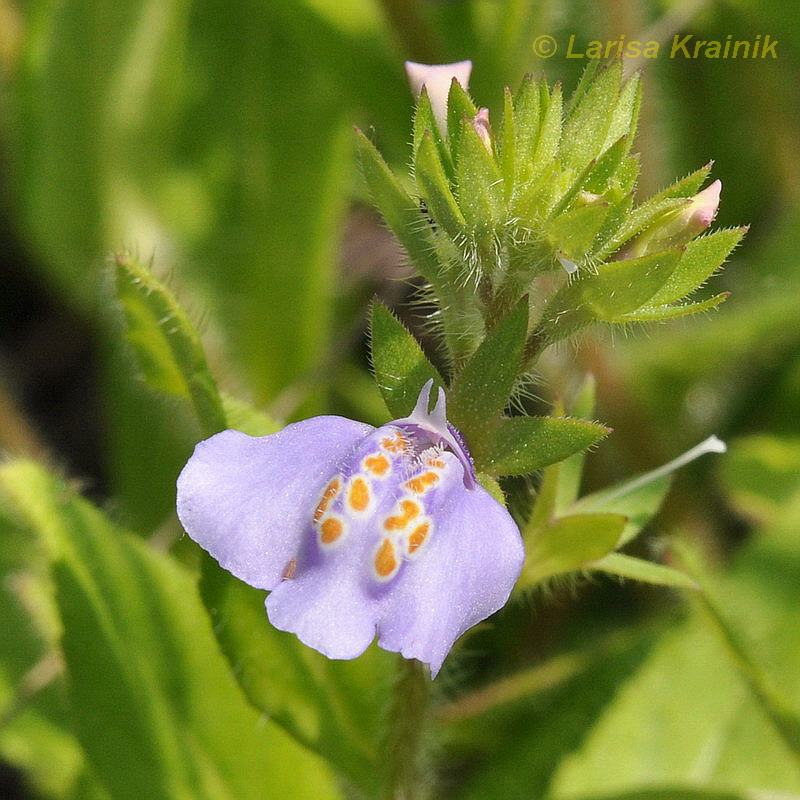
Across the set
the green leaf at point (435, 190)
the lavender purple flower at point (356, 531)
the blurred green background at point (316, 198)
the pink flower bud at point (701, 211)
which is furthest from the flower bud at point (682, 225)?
the blurred green background at point (316, 198)

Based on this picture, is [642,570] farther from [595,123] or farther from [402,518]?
[595,123]

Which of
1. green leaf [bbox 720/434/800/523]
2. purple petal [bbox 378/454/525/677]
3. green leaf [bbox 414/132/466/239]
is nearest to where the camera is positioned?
purple petal [bbox 378/454/525/677]

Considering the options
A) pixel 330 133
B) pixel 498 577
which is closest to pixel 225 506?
pixel 498 577

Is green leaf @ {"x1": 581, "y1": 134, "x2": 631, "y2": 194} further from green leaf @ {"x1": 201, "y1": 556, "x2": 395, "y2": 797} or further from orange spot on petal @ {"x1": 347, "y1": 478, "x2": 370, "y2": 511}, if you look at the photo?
green leaf @ {"x1": 201, "y1": 556, "x2": 395, "y2": 797}

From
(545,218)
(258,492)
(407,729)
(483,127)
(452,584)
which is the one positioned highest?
(483,127)

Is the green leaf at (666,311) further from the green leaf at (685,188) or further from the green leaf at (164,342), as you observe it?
the green leaf at (164,342)

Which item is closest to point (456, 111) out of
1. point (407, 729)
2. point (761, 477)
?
point (407, 729)

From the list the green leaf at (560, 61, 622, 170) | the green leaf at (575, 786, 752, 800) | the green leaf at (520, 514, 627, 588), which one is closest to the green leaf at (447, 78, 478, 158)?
the green leaf at (560, 61, 622, 170)
